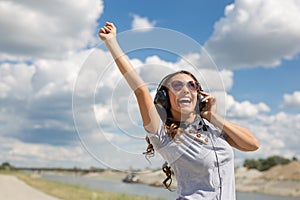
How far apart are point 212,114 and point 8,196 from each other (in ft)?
68.0

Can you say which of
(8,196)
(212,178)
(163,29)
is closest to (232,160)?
(212,178)

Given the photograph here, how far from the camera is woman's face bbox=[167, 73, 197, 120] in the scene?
91.8 inches

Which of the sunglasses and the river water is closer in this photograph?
the sunglasses

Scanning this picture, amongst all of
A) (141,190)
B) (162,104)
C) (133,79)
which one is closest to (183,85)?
(162,104)

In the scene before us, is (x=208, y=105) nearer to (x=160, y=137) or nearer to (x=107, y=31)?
(x=160, y=137)

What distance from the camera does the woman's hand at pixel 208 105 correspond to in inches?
90.9

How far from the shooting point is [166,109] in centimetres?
243

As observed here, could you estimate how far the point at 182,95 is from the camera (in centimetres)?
233

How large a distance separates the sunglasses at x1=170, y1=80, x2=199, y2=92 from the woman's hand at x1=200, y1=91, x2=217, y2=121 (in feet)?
0.15

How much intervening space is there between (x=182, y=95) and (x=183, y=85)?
0.06 meters

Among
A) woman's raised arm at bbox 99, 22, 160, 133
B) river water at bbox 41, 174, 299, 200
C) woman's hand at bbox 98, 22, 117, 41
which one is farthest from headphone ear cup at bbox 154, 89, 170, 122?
river water at bbox 41, 174, 299, 200

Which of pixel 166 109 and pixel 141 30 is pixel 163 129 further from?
pixel 141 30

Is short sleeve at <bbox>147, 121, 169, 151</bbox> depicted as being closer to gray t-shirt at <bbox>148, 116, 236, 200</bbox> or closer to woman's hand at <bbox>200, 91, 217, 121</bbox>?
gray t-shirt at <bbox>148, 116, 236, 200</bbox>

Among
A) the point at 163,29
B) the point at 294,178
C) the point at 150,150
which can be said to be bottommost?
the point at 150,150
